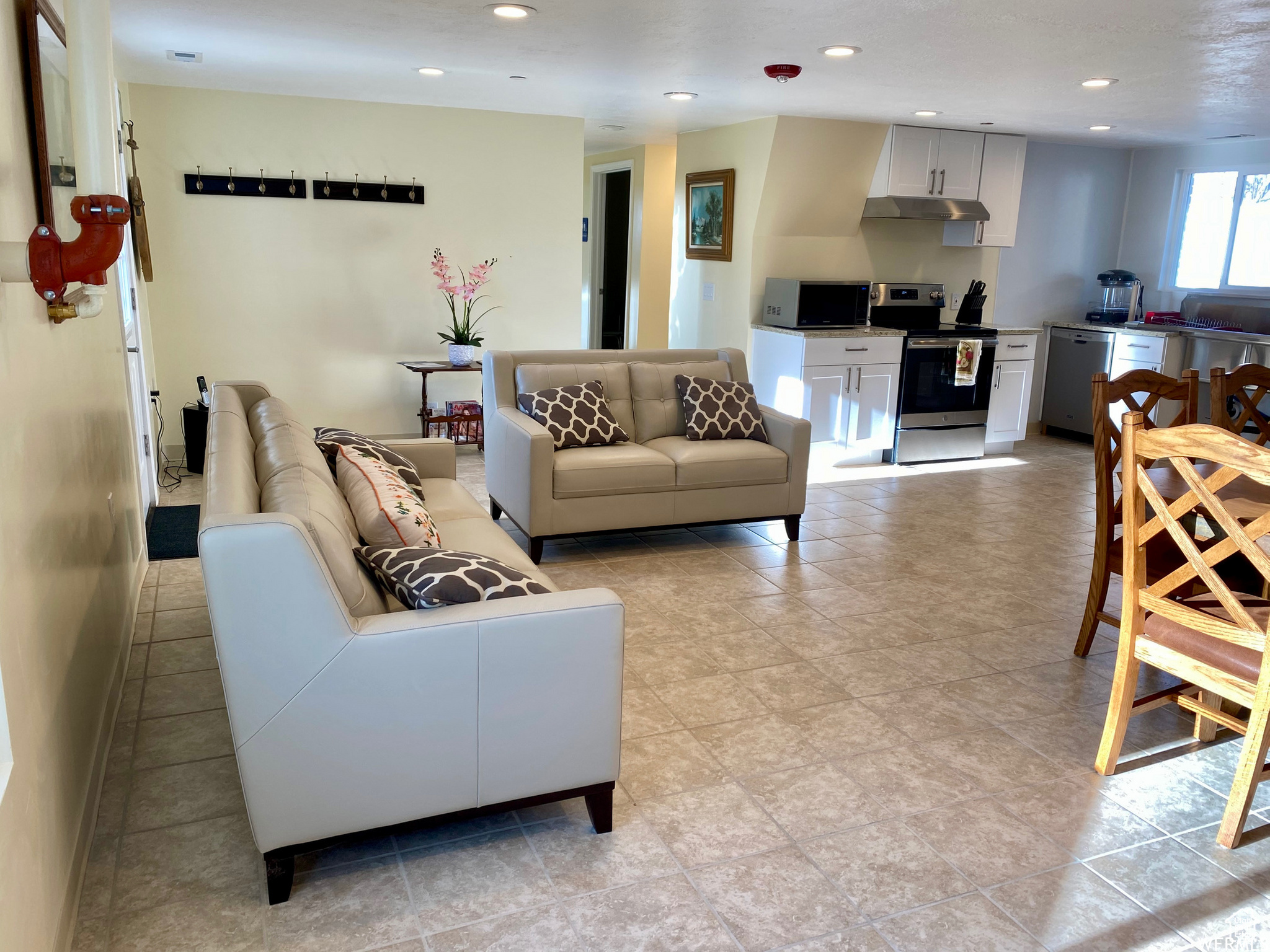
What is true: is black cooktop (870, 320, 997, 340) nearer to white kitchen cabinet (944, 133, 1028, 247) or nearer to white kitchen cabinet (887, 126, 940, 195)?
white kitchen cabinet (944, 133, 1028, 247)

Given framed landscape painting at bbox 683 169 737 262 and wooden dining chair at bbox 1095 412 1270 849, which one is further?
framed landscape painting at bbox 683 169 737 262

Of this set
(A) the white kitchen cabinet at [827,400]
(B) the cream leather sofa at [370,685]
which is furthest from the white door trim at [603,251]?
(B) the cream leather sofa at [370,685]

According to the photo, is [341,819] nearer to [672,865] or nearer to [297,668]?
[297,668]

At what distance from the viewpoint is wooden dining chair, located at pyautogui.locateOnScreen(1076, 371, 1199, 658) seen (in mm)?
3219

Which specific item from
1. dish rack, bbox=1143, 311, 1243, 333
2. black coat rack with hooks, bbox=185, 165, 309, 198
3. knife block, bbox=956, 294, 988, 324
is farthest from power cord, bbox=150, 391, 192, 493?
dish rack, bbox=1143, 311, 1243, 333

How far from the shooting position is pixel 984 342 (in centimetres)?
670

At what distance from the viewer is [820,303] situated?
6469 mm

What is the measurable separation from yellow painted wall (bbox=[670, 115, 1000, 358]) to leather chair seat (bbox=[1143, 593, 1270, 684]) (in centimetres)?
451

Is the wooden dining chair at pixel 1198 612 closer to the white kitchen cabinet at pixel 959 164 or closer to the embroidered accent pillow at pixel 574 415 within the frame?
the embroidered accent pillow at pixel 574 415

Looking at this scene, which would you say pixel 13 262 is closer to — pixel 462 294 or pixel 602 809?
pixel 602 809

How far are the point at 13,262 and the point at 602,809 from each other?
170 cm

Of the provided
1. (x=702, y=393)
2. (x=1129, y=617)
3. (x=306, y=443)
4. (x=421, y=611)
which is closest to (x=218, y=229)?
(x=702, y=393)

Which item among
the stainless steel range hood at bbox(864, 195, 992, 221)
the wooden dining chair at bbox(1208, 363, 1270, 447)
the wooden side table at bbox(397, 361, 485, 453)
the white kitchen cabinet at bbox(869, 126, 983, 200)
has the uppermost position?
the white kitchen cabinet at bbox(869, 126, 983, 200)

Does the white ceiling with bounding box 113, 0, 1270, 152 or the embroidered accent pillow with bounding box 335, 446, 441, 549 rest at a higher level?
the white ceiling with bounding box 113, 0, 1270, 152
